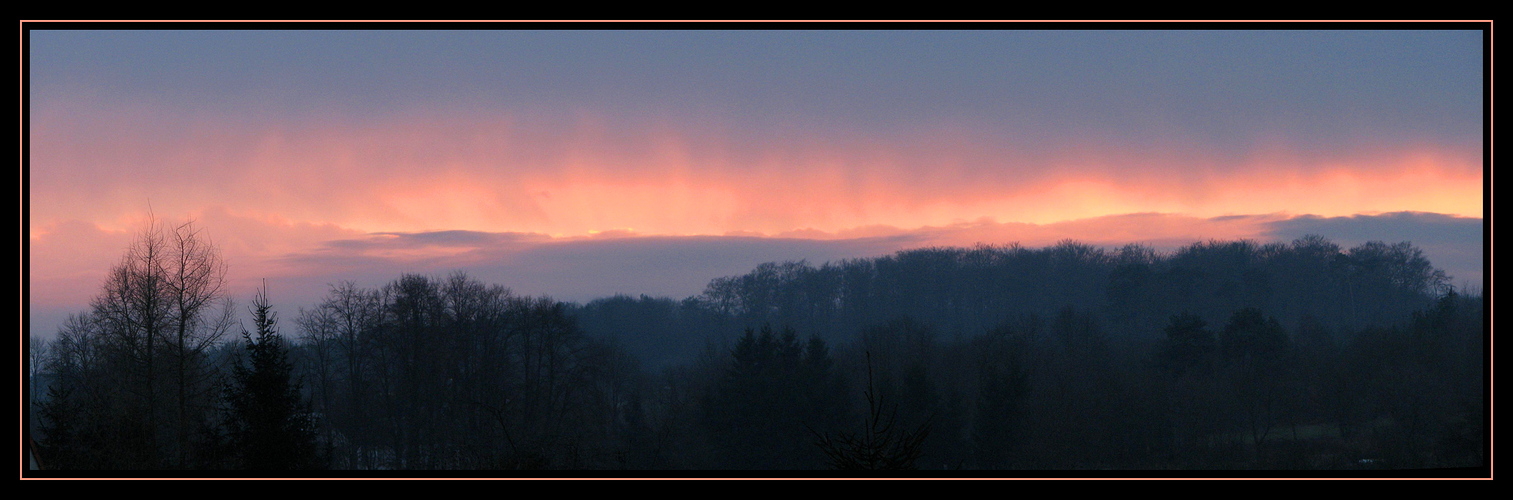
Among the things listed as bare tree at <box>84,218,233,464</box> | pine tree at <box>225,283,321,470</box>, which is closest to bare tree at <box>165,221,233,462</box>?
bare tree at <box>84,218,233,464</box>

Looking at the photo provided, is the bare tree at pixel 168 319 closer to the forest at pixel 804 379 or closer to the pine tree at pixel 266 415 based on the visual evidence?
the forest at pixel 804 379

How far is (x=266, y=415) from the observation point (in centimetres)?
1112

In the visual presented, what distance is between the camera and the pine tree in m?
11.1

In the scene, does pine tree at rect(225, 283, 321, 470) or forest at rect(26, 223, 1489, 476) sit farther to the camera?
forest at rect(26, 223, 1489, 476)

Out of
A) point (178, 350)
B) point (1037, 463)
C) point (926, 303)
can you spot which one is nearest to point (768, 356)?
point (1037, 463)

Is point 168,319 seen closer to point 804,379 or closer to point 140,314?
point 140,314

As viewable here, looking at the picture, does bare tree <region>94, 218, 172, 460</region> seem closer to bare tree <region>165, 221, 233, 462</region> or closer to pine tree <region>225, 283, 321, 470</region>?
bare tree <region>165, 221, 233, 462</region>

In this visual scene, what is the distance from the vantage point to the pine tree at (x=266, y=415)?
11.1m

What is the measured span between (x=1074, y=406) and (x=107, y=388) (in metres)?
23.2

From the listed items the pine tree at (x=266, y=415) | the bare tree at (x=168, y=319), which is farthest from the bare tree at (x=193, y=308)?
the pine tree at (x=266, y=415)

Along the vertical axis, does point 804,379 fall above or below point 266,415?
below

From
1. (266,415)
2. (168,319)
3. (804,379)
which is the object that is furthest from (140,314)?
(804,379)
